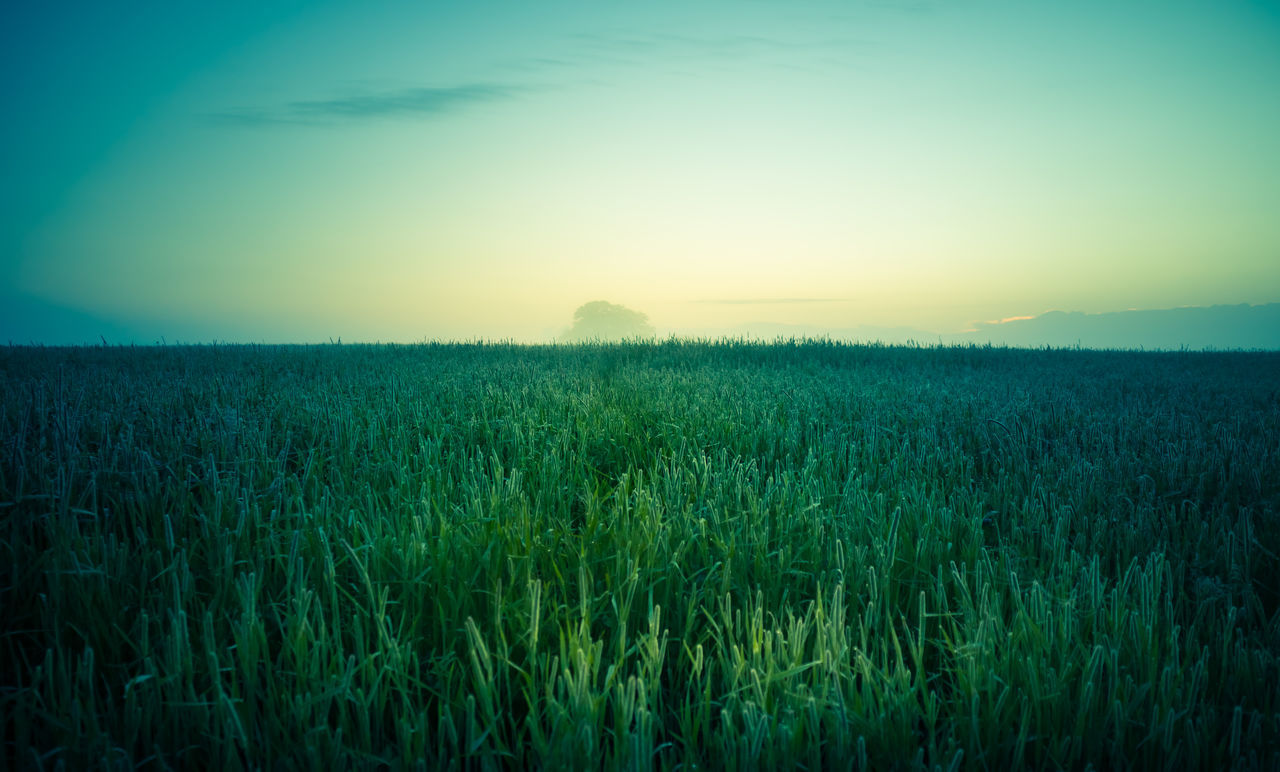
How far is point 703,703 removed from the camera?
1505 mm

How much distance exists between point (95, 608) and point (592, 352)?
393 inches

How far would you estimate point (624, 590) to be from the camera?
210 centimetres

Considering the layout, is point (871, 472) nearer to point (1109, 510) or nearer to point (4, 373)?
point (1109, 510)

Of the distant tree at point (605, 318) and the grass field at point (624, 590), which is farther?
the distant tree at point (605, 318)

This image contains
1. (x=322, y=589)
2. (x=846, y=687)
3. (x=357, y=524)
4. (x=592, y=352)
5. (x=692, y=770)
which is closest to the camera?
(x=692, y=770)

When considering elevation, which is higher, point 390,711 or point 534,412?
point 534,412

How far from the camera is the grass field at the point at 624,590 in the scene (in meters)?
1.44

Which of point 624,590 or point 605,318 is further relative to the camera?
point 605,318

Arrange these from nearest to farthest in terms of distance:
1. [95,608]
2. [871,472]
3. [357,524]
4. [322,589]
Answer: [95,608], [322,589], [357,524], [871,472]

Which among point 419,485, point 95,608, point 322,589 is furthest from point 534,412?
point 95,608

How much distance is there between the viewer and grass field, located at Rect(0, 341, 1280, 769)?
1442mm

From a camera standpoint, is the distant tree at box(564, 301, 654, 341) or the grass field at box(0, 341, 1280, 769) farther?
the distant tree at box(564, 301, 654, 341)

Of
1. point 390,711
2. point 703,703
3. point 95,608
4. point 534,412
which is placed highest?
point 534,412

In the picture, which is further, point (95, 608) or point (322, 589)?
point (322, 589)
